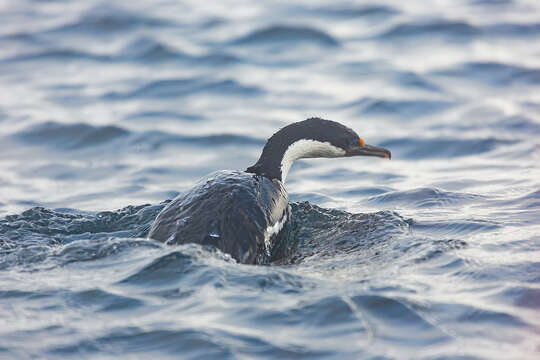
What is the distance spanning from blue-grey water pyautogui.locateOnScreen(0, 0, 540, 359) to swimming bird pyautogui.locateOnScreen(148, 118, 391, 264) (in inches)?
8.1

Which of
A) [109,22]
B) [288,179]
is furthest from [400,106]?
[109,22]

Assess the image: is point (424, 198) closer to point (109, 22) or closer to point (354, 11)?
point (354, 11)

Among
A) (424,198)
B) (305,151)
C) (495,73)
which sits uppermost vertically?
(495,73)

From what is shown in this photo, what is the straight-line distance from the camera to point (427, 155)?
10.0 meters

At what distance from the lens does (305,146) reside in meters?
7.17

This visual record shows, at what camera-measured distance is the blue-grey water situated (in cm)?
446

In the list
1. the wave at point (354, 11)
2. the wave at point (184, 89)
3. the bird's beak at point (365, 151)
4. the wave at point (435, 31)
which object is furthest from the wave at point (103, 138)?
the wave at point (354, 11)

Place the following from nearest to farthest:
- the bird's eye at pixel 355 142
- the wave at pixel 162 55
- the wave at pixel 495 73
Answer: the bird's eye at pixel 355 142
the wave at pixel 495 73
the wave at pixel 162 55

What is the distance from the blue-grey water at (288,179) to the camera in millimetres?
4457

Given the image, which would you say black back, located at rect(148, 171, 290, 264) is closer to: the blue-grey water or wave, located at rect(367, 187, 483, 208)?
the blue-grey water

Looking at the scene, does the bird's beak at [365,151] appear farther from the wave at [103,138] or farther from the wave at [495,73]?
the wave at [495,73]

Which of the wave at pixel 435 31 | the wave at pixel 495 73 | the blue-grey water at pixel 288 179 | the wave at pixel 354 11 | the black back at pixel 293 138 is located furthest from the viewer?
the wave at pixel 354 11

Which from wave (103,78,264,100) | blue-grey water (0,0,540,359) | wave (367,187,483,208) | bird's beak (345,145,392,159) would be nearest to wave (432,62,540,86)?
blue-grey water (0,0,540,359)

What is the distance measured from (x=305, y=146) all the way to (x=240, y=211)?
1.73 meters
